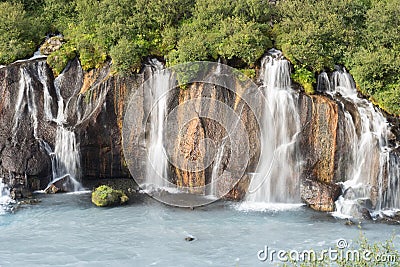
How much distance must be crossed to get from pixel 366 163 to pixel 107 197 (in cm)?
856

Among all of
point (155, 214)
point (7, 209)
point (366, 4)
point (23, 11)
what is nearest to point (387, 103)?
point (366, 4)

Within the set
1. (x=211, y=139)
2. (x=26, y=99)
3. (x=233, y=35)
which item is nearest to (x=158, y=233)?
(x=211, y=139)

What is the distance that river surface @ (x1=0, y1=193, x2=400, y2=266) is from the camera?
13.2 metres

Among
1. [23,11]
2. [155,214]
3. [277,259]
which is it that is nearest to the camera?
[277,259]

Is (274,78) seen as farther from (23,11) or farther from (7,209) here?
(23,11)

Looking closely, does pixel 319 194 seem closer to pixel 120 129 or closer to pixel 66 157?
pixel 120 129

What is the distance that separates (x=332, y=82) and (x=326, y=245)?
23.2 feet

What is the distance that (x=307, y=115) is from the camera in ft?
56.3

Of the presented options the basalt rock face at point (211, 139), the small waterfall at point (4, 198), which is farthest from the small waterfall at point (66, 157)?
the basalt rock face at point (211, 139)

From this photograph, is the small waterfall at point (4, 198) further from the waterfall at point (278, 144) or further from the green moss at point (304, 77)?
the green moss at point (304, 77)

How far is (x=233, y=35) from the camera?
19141mm

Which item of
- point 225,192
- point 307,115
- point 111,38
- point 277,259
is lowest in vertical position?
point 277,259

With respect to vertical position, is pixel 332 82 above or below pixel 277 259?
above

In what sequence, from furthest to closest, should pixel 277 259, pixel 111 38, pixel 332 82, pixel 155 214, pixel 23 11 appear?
pixel 23 11 < pixel 111 38 < pixel 332 82 < pixel 155 214 < pixel 277 259
